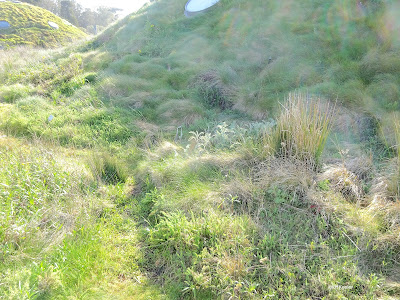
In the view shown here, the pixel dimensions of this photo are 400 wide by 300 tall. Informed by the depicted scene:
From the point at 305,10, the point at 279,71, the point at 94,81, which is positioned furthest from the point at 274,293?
the point at 305,10

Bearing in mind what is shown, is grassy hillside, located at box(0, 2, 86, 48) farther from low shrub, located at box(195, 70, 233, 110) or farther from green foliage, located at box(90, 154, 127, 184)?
green foliage, located at box(90, 154, 127, 184)

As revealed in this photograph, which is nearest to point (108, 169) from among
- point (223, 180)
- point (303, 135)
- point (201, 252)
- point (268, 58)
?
point (223, 180)

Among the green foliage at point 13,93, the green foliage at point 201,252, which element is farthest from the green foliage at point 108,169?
the green foliage at point 13,93

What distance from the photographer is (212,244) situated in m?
2.57

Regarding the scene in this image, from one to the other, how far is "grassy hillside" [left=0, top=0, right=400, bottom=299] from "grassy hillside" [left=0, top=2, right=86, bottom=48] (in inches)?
549

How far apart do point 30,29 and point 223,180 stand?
71.6 ft

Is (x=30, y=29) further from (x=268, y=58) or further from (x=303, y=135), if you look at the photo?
(x=303, y=135)

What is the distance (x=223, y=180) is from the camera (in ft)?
10.9

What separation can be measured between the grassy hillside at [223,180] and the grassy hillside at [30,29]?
13943 mm

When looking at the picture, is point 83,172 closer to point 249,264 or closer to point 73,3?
point 249,264

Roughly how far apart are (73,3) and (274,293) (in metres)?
41.4

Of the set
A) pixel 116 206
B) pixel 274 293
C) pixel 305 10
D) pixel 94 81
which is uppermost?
pixel 305 10

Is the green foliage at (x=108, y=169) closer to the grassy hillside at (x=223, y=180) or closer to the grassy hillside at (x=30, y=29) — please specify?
the grassy hillside at (x=223, y=180)

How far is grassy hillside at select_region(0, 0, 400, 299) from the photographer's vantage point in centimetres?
232
